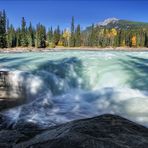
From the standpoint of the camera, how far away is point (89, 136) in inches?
243

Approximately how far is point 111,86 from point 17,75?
4.85 m

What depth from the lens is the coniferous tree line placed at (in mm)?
114125

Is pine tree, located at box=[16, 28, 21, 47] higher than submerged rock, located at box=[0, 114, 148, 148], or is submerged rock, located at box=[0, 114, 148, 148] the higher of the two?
pine tree, located at box=[16, 28, 21, 47]

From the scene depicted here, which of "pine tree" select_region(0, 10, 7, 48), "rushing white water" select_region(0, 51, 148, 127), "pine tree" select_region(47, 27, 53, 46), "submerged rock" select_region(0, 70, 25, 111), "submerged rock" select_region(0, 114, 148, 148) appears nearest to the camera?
"submerged rock" select_region(0, 114, 148, 148)

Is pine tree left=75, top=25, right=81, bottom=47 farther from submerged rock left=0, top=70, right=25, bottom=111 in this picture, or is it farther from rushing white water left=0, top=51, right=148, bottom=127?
submerged rock left=0, top=70, right=25, bottom=111

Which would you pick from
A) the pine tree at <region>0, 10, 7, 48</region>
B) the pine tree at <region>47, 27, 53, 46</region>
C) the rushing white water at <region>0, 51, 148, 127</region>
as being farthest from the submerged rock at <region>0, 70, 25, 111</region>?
the pine tree at <region>47, 27, 53, 46</region>

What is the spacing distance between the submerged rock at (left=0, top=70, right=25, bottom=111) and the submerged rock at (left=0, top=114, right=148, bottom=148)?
6068 mm

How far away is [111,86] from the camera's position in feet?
55.9

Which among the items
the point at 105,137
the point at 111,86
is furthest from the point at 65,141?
the point at 111,86

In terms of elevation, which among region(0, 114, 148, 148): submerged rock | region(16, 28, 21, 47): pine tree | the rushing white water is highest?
region(16, 28, 21, 47): pine tree

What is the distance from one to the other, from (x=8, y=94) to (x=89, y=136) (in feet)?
28.2

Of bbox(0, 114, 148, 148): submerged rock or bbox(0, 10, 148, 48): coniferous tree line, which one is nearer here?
bbox(0, 114, 148, 148): submerged rock

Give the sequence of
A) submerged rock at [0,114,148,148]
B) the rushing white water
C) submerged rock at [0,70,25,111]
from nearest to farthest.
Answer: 1. submerged rock at [0,114,148,148]
2. the rushing white water
3. submerged rock at [0,70,25,111]

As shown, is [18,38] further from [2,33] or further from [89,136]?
[89,136]
